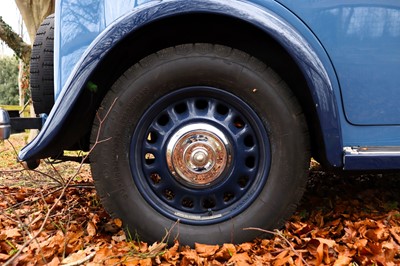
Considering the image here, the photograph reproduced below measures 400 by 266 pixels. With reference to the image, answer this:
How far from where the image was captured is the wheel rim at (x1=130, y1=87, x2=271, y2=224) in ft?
6.18

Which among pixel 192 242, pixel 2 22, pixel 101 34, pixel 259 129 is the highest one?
pixel 2 22

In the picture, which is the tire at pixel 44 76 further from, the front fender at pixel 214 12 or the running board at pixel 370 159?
the running board at pixel 370 159

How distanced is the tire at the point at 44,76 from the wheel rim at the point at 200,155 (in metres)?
0.84

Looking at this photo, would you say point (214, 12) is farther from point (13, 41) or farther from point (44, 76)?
point (13, 41)

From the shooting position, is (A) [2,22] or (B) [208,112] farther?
(A) [2,22]

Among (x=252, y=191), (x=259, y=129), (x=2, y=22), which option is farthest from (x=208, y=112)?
(x=2, y=22)

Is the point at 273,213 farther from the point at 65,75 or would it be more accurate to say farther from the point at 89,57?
the point at 65,75

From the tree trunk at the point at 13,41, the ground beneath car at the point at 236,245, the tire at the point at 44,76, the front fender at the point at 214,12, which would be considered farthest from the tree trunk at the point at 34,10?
the front fender at the point at 214,12

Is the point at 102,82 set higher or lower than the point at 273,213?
higher

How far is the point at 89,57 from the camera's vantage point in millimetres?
1781

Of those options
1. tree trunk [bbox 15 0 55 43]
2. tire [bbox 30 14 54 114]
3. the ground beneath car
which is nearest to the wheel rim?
the ground beneath car

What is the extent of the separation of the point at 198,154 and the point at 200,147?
4 centimetres

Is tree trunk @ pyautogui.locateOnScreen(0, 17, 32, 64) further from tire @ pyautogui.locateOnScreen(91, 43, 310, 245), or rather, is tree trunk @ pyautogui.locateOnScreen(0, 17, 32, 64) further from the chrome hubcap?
the chrome hubcap

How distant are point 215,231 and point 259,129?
0.57m
